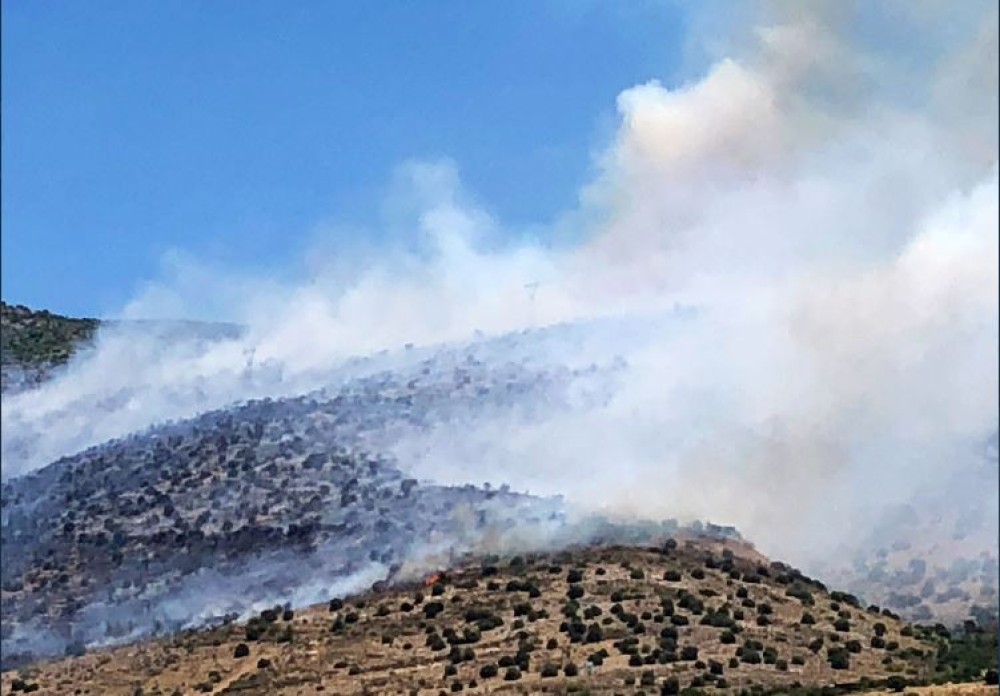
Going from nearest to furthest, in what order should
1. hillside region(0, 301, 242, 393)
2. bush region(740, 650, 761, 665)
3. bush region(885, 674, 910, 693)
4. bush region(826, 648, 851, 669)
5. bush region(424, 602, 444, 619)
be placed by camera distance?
bush region(885, 674, 910, 693) < bush region(740, 650, 761, 665) < bush region(826, 648, 851, 669) < bush region(424, 602, 444, 619) < hillside region(0, 301, 242, 393)

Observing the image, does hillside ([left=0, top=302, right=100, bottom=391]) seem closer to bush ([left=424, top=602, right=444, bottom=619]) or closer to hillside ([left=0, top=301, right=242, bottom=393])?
hillside ([left=0, top=301, right=242, bottom=393])

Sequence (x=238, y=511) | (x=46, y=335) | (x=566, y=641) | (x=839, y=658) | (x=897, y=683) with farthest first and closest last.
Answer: (x=46, y=335), (x=238, y=511), (x=566, y=641), (x=839, y=658), (x=897, y=683)

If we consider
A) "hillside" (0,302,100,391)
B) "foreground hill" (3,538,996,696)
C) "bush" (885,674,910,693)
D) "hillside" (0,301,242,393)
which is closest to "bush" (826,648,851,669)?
"foreground hill" (3,538,996,696)

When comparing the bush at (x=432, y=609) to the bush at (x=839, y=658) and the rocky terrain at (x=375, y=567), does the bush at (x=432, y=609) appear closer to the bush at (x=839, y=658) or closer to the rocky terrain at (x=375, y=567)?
the rocky terrain at (x=375, y=567)

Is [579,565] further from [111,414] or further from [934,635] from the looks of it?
[111,414]

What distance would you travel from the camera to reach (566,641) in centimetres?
4478

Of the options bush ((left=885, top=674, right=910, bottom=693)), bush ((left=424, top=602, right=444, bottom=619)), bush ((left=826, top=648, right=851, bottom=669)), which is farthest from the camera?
bush ((left=424, top=602, right=444, bottom=619))

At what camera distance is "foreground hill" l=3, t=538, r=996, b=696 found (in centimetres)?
4275

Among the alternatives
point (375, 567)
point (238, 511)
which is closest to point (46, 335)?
point (238, 511)

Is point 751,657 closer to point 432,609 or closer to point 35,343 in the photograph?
point 432,609

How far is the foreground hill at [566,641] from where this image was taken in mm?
42750

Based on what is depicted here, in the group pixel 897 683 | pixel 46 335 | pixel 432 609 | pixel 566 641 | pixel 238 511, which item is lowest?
pixel 897 683

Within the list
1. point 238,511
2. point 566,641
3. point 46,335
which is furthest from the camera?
point 46,335

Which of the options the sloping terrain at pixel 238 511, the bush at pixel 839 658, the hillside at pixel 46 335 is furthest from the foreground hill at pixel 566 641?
the hillside at pixel 46 335
